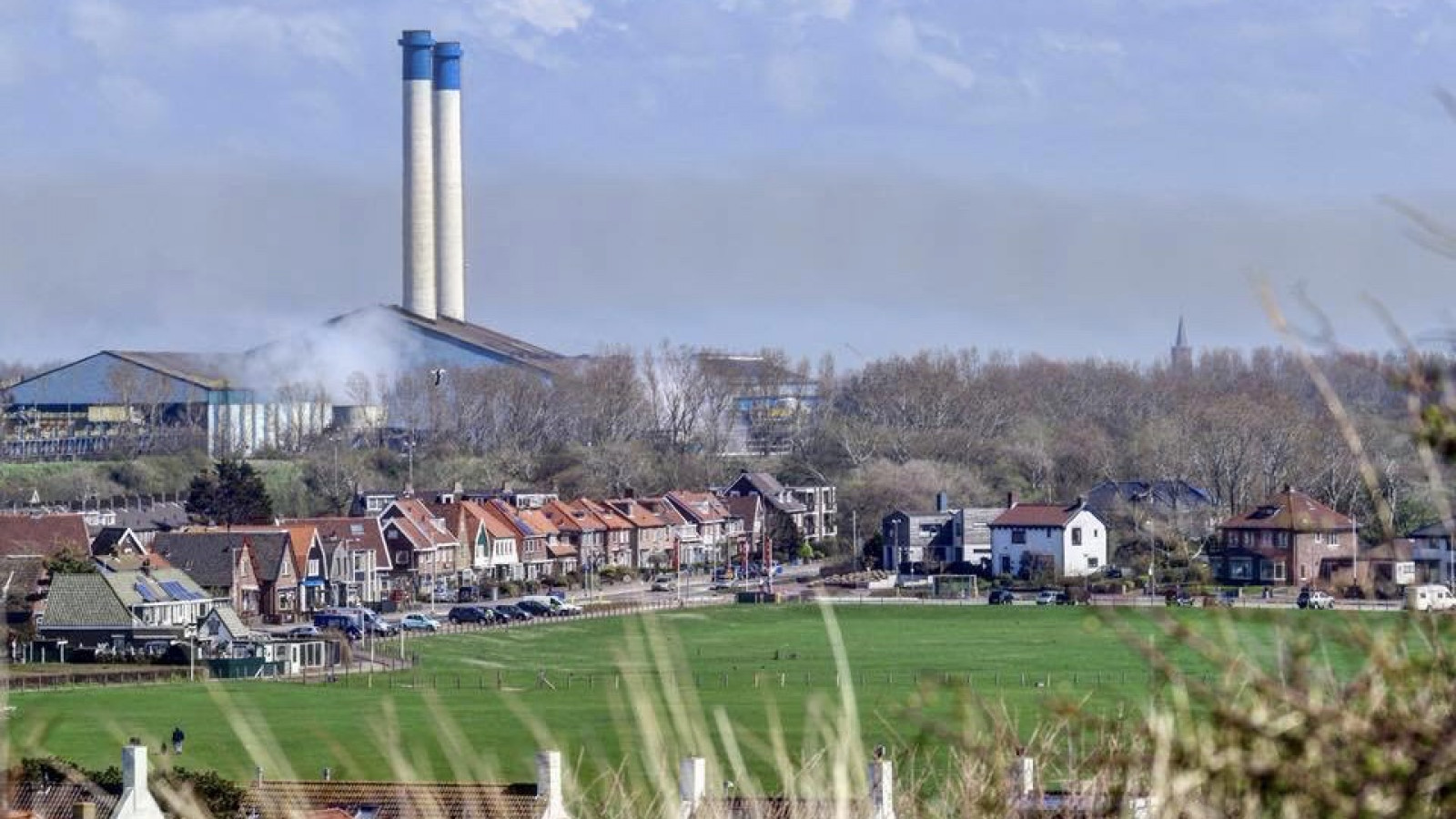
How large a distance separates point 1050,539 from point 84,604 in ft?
65.3

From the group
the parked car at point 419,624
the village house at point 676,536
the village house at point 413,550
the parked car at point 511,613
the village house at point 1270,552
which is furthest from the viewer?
the village house at point 676,536

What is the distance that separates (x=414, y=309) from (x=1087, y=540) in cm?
3619

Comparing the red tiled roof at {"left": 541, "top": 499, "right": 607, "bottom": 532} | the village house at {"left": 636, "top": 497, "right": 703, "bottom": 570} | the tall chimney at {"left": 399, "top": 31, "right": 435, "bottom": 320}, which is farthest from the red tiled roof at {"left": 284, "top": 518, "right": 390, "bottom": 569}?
the tall chimney at {"left": 399, "top": 31, "right": 435, "bottom": 320}

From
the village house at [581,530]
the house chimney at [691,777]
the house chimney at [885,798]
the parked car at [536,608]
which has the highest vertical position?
the village house at [581,530]

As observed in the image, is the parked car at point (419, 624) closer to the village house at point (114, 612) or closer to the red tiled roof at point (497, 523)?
the village house at point (114, 612)

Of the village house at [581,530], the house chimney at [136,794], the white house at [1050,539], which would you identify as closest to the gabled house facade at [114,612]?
the village house at [581,530]

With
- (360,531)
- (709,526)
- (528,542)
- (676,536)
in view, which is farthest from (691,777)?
(709,526)

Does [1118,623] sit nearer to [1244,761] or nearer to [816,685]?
[1244,761]

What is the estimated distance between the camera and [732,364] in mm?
80938

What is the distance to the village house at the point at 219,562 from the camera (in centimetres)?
4328

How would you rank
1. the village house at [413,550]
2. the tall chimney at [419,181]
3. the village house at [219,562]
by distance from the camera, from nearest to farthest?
1. the village house at [219,562]
2. the village house at [413,550]
3. the tall chimney at [419,181]

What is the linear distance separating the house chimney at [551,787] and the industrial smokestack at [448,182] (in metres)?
71.9

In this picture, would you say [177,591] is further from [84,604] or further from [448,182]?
[448,182]

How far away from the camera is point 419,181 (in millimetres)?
82812
